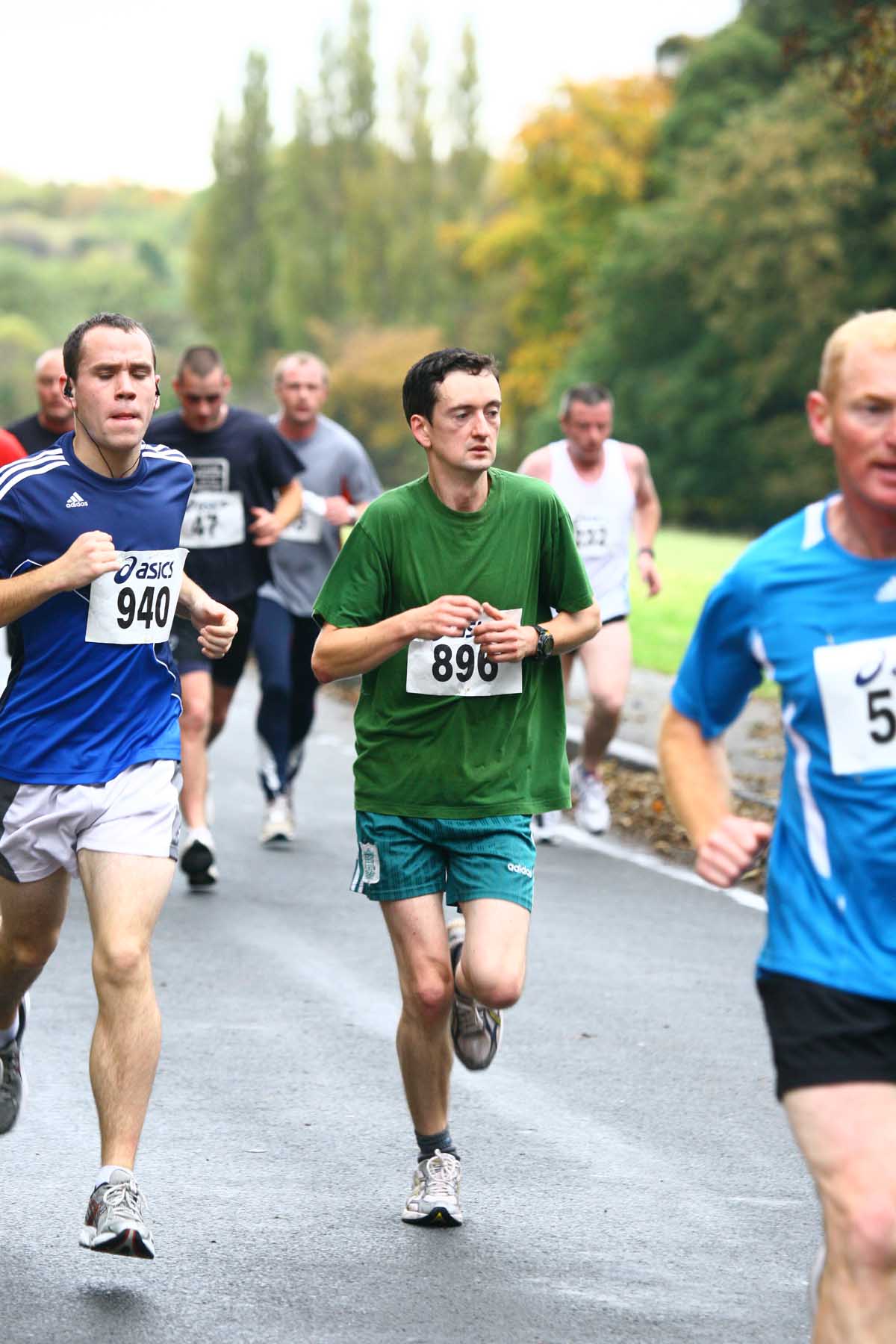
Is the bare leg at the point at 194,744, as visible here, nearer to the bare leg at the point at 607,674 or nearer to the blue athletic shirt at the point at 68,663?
the bare leg at the point at 607,674

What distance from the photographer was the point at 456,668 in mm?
5352

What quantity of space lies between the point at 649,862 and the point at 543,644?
228 inches

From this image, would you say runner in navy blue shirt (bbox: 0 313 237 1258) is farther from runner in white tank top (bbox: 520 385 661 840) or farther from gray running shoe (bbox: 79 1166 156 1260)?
runner in white tank top (bbox: 520 385 661 840)

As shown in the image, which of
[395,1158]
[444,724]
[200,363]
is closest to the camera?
[444,724]

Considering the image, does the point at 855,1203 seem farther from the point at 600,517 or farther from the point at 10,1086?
the point at 600,517

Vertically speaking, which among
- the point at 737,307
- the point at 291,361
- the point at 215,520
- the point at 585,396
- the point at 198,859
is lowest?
the point at 198,859

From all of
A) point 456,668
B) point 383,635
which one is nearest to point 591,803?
point 456,668

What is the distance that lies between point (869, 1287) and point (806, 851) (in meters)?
0.70

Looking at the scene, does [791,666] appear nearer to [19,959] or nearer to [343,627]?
[343,627]

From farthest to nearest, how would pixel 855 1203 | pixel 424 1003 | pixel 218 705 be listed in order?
1. pixel 218 705
2. pixel 424 1003
3. pixel 855 1203

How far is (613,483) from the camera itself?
444 inches

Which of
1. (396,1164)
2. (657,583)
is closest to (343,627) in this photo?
(396,1164)

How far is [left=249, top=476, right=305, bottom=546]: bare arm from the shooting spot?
32.4 ft

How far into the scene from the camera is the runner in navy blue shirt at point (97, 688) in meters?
5.02
